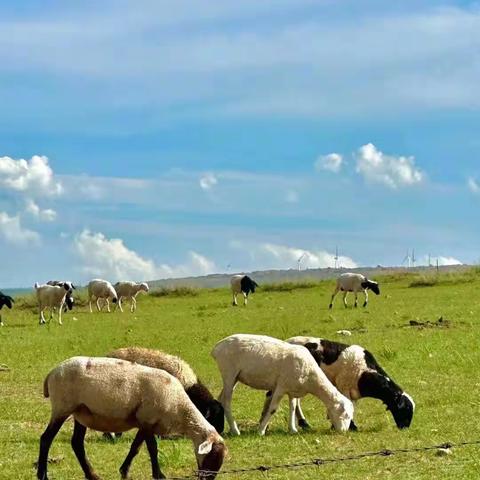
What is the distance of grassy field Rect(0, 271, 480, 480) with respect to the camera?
42.2ft

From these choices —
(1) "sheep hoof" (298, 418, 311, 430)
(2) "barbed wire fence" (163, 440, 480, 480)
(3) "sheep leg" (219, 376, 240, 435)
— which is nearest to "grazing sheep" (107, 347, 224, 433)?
(3) "sheep leg" (219, 376, 240, 435)

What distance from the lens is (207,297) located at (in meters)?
56.4

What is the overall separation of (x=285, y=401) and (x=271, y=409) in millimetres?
3646

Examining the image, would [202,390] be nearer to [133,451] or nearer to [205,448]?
[133,451]

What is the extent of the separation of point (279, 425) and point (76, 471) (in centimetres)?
477

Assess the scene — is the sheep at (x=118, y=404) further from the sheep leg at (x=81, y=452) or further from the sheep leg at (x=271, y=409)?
the sheep leg at (x=271, y=409)

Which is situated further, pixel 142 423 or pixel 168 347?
pixel 168 347

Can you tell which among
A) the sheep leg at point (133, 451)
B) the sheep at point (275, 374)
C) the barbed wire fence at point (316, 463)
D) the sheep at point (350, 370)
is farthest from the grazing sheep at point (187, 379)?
the sheep at point (350, 370)

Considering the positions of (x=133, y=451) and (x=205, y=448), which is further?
(x=133, y=451)

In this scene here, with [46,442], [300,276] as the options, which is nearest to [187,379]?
[46,442]

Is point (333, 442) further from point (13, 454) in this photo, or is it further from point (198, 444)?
point (13, 454)

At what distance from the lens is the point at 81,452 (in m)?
12.1

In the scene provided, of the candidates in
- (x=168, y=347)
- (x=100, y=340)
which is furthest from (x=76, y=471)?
(x=100, y=340)

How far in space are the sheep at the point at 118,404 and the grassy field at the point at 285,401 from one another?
0.83 m
